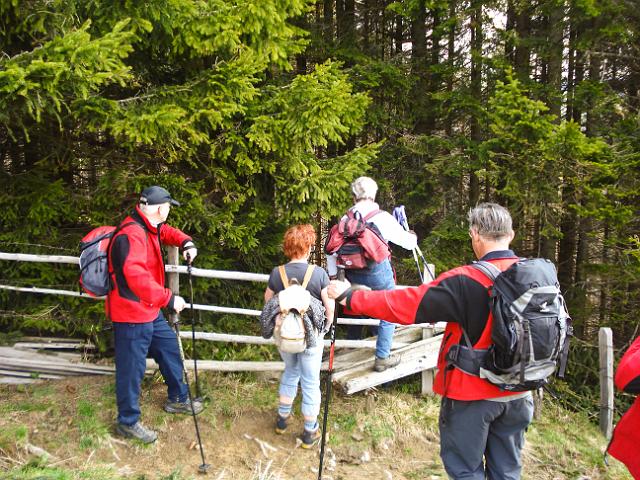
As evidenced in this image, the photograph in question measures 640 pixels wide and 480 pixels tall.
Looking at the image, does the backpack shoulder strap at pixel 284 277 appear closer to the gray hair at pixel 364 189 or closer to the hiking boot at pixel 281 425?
the gray hair at pixel 364 189

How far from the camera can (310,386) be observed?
434 cm

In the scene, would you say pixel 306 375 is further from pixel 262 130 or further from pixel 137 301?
pixel 262 130

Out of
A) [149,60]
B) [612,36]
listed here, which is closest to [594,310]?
[612,36]

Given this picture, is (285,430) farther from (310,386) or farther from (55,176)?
(55,176)

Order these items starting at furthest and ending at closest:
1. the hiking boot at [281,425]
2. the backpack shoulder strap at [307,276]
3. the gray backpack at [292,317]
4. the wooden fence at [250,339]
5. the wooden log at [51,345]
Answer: the wooden log at [51,345]
the wooden fence at [250,339]
the hiking boot at [281,425]
the backpack shoulder strap at [307,276]
the gray backpack at [292,317]

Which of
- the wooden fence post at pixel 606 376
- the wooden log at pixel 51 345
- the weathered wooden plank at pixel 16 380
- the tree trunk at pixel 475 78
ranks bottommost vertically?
the wooden fence post at pixel 606 376

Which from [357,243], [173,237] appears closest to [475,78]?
[357,243]

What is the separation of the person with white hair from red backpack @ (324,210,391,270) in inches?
1.8

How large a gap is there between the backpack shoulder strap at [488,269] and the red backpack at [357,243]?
1.98 m

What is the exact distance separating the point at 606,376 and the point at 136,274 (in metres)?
6.01

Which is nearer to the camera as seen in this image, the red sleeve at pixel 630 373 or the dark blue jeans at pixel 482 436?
the red sleeve at pixel 630 373

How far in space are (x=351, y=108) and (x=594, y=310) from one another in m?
5.57

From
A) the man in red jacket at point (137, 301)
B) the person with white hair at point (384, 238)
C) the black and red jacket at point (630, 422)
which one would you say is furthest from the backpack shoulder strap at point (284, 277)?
the black and red jacket at point (630, 422)

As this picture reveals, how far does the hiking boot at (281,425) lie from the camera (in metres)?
4.69
